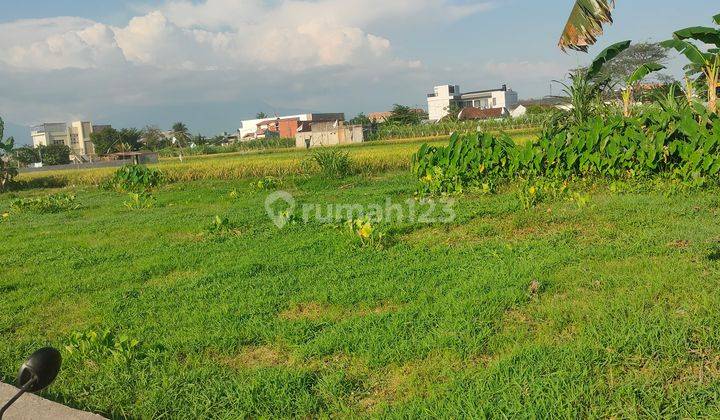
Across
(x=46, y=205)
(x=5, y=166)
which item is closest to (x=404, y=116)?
(x=5, y=166)

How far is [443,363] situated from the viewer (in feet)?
10.5

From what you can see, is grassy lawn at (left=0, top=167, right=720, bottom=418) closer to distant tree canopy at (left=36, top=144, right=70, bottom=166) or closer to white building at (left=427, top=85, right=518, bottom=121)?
distant tree canopy at (left=36, top=144, right=70, bottom=166)

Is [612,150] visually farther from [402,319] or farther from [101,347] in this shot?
[101,347]

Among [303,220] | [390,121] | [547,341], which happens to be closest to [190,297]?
[547,341]

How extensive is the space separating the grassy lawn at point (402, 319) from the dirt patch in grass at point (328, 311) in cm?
2

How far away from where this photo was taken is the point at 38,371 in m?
1.66

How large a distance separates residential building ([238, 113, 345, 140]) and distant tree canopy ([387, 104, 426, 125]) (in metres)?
7.91

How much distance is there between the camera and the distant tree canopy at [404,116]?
72062 millimetres

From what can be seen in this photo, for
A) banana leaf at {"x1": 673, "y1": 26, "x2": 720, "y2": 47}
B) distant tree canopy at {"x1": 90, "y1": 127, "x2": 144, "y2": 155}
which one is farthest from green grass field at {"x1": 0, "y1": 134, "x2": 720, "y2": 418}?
distant tree canopy at {"x1": 90, "y1": 127, "x2": 144, "y2": 155}

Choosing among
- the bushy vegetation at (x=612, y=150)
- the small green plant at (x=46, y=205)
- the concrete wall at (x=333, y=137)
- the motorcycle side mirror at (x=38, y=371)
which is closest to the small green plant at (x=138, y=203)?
the small green plant at (x=46, y=205)

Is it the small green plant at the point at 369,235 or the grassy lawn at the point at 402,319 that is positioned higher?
the small green plant at the point at 369,235

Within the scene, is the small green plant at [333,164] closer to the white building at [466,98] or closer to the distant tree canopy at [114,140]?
the distant tree canopy at [114,140]

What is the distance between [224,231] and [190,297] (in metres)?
3.13

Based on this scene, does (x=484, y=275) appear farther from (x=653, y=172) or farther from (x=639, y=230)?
(x=653, y=172)
